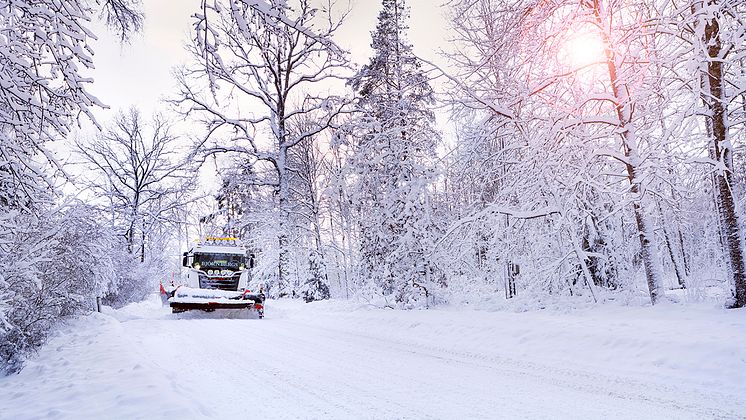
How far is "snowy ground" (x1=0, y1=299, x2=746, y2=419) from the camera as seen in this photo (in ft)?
13.8

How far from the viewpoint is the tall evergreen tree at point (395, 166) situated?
14383 millimetres

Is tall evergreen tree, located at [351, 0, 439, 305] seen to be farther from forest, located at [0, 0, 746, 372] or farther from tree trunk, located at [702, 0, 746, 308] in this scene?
tree trunk, located at [702, 0, 746, 308]

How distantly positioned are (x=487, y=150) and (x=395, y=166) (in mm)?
3170

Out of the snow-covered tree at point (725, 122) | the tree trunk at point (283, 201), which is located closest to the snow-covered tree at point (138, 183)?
the tree trunk at point (283, 201)

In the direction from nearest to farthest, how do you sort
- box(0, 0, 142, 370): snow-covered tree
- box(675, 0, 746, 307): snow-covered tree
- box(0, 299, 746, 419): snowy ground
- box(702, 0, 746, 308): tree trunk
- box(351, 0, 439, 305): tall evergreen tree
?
1. box(0, 299, 746, 419): snowy ground
2. box(0, 0, 142, 370): snow-covered tree
3. box(675, 0, 746, 307): snow-covered tree
4. box(702, 0, 746, 308): tree trunk
5. box(351, 0, 439, 305): tall evergreen tree

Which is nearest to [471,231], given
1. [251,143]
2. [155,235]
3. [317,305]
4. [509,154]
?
[509,154]

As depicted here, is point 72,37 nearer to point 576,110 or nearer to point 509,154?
point 576,110

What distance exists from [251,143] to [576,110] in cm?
1692

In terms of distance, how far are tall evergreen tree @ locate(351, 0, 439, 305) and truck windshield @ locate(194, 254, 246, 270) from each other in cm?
576

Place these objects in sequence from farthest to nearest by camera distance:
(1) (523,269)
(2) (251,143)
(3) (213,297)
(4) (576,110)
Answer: (2) (251,143), (3) (213,297), (1) (523,269), (4) (576,110)

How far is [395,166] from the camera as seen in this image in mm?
15102

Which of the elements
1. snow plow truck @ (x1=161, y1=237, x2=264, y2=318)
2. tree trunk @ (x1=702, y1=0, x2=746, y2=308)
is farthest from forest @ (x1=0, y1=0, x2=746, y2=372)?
snow plow truck @ (x1=161, y1=237, x2=264, y2=318)

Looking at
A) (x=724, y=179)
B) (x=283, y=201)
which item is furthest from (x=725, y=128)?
(x=283, y=201)

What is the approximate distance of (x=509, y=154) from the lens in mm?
11500
